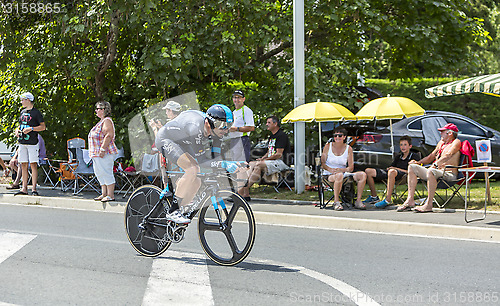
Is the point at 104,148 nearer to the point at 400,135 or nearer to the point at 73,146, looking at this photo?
the point at 73,146

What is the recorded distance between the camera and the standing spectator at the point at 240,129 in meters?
11.1

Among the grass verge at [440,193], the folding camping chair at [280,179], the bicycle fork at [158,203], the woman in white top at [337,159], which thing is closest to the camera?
the bicycle fork at [158,203]

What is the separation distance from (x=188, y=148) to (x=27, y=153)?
768 centimetres

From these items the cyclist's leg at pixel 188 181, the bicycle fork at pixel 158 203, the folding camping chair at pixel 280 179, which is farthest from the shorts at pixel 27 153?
the cyclist's leg at pixel 188 181

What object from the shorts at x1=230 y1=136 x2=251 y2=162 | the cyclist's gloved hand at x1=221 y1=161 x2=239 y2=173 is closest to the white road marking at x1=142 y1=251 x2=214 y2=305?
the cyclist's gloved hand at x1=221 y1=161 x2=239 y2=173

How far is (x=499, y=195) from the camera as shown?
11188mm

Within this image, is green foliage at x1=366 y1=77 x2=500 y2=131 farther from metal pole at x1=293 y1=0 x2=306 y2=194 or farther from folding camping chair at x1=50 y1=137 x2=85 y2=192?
folding camping chair at x1=50 y1=137 x2=85 y2=192

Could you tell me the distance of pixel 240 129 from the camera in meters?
11.1

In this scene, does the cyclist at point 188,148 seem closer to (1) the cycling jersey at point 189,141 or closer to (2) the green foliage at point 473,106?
(1) the cycling jersey at point 189,141

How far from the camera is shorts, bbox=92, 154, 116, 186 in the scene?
1121 cm

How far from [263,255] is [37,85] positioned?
32.3ft

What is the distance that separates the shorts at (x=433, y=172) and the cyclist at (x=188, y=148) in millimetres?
4666

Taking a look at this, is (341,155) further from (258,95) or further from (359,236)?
(258,95)

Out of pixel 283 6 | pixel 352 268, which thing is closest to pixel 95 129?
pixel 283 6
